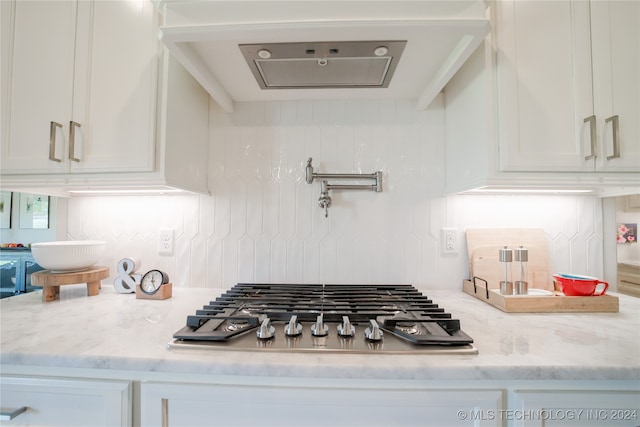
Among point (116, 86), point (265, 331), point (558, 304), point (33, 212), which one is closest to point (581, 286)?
point (558, 304)

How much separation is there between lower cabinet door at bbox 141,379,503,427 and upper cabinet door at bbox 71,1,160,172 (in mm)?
787

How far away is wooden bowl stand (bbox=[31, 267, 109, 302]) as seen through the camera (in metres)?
1.03

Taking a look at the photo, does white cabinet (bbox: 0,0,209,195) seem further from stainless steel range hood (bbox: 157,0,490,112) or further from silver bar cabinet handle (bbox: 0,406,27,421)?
silver bar cabinet handle (bbox: 0,406,27,421)

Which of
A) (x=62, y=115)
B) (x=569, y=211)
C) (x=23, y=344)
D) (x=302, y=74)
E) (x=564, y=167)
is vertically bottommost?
(x=23, y=344)

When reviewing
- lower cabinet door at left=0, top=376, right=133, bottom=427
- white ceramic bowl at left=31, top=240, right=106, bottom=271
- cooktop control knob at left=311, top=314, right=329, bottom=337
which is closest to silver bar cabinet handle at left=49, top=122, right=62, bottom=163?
white ceramic bowl at left=31, top=240, right=106, bottom=271

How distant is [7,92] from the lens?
39.5 inches

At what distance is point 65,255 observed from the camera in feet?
3.46

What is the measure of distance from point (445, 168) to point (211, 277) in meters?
1.19

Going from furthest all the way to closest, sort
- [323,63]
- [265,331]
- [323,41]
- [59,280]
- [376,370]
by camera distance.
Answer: [59,280]
[323,63]
[323,41]
[265,331]
[376,370]

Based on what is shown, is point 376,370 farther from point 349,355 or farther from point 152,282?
point 152,282

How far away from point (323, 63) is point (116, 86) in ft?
2.44

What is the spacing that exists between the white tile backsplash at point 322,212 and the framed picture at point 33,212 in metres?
1.21

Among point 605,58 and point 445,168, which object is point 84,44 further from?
point 605,58

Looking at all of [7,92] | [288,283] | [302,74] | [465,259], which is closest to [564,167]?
[465,259]
